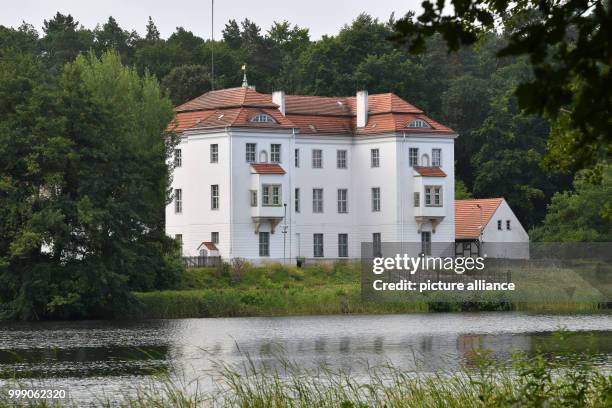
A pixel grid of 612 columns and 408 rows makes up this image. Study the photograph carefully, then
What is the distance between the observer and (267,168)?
245 ft

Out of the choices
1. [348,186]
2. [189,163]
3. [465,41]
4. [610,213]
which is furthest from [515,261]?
[465,41]

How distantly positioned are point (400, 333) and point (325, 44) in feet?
165

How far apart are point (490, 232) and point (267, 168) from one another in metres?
14.9

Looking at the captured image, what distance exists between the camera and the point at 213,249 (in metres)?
72.2

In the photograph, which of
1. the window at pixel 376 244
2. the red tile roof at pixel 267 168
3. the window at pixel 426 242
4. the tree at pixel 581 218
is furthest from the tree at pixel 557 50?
the window at pixel 426 242

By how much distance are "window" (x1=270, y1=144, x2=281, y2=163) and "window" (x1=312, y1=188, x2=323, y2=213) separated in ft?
13.2

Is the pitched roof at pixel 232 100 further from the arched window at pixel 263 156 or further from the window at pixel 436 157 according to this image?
the window at pixel 436 157

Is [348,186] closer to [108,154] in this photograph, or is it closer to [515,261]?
[515,261]

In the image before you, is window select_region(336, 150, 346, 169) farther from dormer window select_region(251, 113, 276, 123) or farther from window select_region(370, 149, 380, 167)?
dormer window select_region(251, 113, 276, 123)

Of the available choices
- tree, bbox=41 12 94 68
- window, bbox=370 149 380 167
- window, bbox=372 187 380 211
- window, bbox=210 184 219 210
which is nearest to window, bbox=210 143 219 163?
window, bbox=210 184 219 210

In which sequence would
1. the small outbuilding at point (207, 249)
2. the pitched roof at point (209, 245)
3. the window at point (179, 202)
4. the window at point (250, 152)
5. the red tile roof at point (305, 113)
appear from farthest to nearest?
the window at point (179, 202), the red tile roof at point (305, 113), the window at point (250, 152), the pitched roof at point (209, 245), the small outbuilding at point (207, 249)

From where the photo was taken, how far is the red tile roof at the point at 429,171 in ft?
255

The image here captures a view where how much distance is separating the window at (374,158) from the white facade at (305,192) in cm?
11

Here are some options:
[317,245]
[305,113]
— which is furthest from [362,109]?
[317,245]
